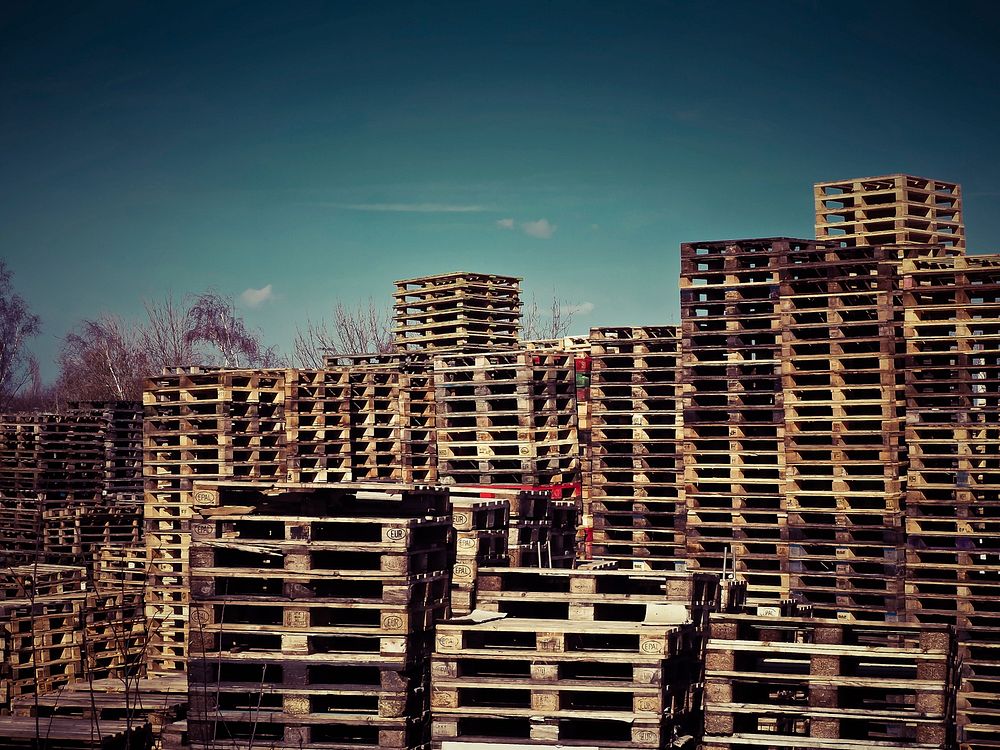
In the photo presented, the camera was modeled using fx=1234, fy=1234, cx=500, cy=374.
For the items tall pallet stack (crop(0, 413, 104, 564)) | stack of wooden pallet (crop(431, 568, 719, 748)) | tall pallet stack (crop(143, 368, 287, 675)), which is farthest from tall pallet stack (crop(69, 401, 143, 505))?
stack of wooden pallet (crop(431, 568, 719, 748))


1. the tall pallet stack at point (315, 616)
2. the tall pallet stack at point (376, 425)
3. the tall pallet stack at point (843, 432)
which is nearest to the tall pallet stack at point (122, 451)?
the tall pallet stack at point (376, 425)

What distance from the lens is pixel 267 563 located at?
9969 millimetres

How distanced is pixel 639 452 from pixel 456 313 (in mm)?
6791

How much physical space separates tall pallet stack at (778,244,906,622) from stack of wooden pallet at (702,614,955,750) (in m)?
2.84

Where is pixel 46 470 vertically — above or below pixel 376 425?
below

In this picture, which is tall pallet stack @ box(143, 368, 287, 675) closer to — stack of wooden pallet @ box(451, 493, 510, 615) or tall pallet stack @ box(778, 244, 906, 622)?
stack of wooden pallet @ box(451, 493, 510, 615)

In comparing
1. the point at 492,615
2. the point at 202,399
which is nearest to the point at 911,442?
the point at 492,615

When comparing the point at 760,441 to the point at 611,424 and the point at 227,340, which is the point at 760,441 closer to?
the point at 611,424

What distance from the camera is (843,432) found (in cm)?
1234

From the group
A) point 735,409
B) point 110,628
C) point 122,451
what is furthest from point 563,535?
point 122,451

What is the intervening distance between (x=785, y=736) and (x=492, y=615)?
2.38m

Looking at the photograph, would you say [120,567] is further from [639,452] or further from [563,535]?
[639,452]

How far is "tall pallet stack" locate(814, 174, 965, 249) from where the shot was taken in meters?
15.6

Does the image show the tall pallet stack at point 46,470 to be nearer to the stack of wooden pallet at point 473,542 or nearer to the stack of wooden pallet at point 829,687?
the stack of wooden pallet at point 473,542
